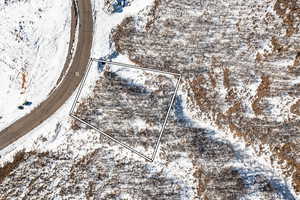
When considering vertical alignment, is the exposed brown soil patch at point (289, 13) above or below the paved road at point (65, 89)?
above

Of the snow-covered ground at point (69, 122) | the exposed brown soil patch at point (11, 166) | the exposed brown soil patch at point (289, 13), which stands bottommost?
the exposed brown soil patch at point (11, 166)

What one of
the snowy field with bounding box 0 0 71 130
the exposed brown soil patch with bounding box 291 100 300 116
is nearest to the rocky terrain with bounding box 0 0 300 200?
the exposed brown soil patch with bounding box 291 100 300 116

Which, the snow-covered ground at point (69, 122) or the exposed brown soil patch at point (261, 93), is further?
the snow-covered ground at point (69, 122)

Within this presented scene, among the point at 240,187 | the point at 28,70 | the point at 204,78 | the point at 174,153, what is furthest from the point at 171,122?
the point at 28,70

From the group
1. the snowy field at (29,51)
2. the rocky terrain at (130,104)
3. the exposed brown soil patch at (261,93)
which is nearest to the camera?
the exposed brown soil patch at (261,93)

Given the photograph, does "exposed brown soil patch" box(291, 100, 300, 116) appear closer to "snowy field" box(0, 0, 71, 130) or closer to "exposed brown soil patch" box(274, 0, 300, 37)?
"exposed brown soil patch" box(274, 0, 300, 37)

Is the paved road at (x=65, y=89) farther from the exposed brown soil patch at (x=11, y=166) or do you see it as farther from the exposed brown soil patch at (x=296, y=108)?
the exposed brown soil patch at (x=296, y=108)

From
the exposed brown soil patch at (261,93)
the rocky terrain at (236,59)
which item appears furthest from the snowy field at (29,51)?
the exposed brown soil patch at (261,93)

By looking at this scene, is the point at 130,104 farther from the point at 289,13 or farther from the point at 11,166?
the point at 289,13

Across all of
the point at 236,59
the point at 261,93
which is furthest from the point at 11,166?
the point at 261,93
